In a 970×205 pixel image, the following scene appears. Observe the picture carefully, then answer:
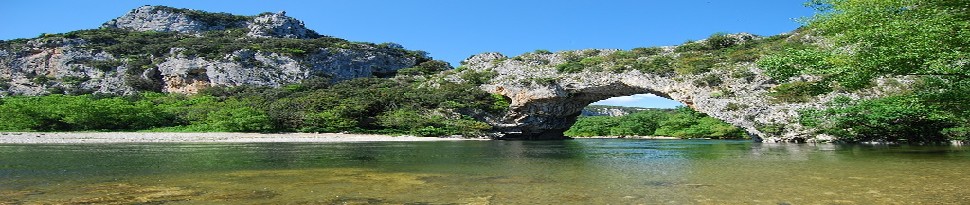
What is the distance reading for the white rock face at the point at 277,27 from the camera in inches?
4205

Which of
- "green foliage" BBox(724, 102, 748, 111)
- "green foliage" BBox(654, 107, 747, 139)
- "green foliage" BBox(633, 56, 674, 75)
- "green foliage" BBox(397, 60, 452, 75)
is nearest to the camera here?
"green foliage" BBox(724, 102, 748, 111)

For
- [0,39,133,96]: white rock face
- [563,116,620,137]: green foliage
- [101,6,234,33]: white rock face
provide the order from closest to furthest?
[0,39,133,96]: white rock face
[563,116,620,137]: green foliage
[101,6,234,33]: white rock face

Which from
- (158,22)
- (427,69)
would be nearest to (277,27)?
(158,22)

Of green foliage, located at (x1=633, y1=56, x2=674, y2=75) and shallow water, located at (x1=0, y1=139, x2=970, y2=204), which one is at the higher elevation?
green foliage, located at (x1=633, y1=56, x2=674, y2=75)

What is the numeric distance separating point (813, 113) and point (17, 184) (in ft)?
123

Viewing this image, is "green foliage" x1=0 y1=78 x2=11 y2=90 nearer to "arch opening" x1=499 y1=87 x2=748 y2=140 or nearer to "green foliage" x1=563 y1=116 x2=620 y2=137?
"arch opening" x1=499 y1=87 x2=748 y2=140

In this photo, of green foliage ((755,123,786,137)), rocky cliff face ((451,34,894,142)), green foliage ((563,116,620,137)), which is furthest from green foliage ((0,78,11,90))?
green foliage ((755,123,786,137))

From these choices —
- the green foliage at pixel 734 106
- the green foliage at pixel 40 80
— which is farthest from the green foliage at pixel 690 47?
the green foliage at pixel 40 80

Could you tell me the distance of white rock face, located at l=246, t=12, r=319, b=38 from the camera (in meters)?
107

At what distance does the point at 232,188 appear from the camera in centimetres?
942

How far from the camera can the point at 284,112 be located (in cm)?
5341

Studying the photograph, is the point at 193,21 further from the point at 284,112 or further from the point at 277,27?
the point at 284,112

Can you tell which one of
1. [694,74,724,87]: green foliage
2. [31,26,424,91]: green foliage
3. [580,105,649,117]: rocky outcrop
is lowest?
[694,74,724,87]: green foliage

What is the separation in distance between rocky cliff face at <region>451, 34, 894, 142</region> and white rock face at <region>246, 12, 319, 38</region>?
5181cm
